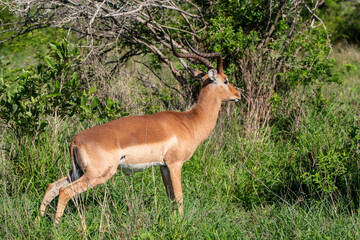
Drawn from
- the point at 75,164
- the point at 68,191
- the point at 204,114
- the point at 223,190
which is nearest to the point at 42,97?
the point at 75,164

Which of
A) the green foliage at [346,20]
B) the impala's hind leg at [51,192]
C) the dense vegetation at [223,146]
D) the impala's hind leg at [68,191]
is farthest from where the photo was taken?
the green foliage at [346,20]

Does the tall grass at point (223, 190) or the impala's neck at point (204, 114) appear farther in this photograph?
the impala's neck at point (204, 114)

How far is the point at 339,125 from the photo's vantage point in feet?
17.3

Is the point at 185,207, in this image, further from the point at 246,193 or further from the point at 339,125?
the point at 339,125

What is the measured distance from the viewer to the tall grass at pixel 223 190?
3104 millimetres

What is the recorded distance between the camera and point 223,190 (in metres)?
4.29

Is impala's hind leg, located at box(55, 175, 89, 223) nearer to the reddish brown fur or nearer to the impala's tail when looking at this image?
the reddish brown fur

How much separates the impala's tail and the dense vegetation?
8.1 inches

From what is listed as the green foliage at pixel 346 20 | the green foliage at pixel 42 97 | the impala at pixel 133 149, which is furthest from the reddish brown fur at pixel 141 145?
the green foliage at pixel 346 20

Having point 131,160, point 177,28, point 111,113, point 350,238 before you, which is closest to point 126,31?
point 177,28

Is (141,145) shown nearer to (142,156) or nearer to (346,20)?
(142,156)

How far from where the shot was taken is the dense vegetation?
10.5 feet

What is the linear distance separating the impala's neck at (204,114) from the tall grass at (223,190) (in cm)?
45

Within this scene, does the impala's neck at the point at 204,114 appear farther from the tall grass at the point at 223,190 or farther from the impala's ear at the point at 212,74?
the tall grass at the point at 223,190
